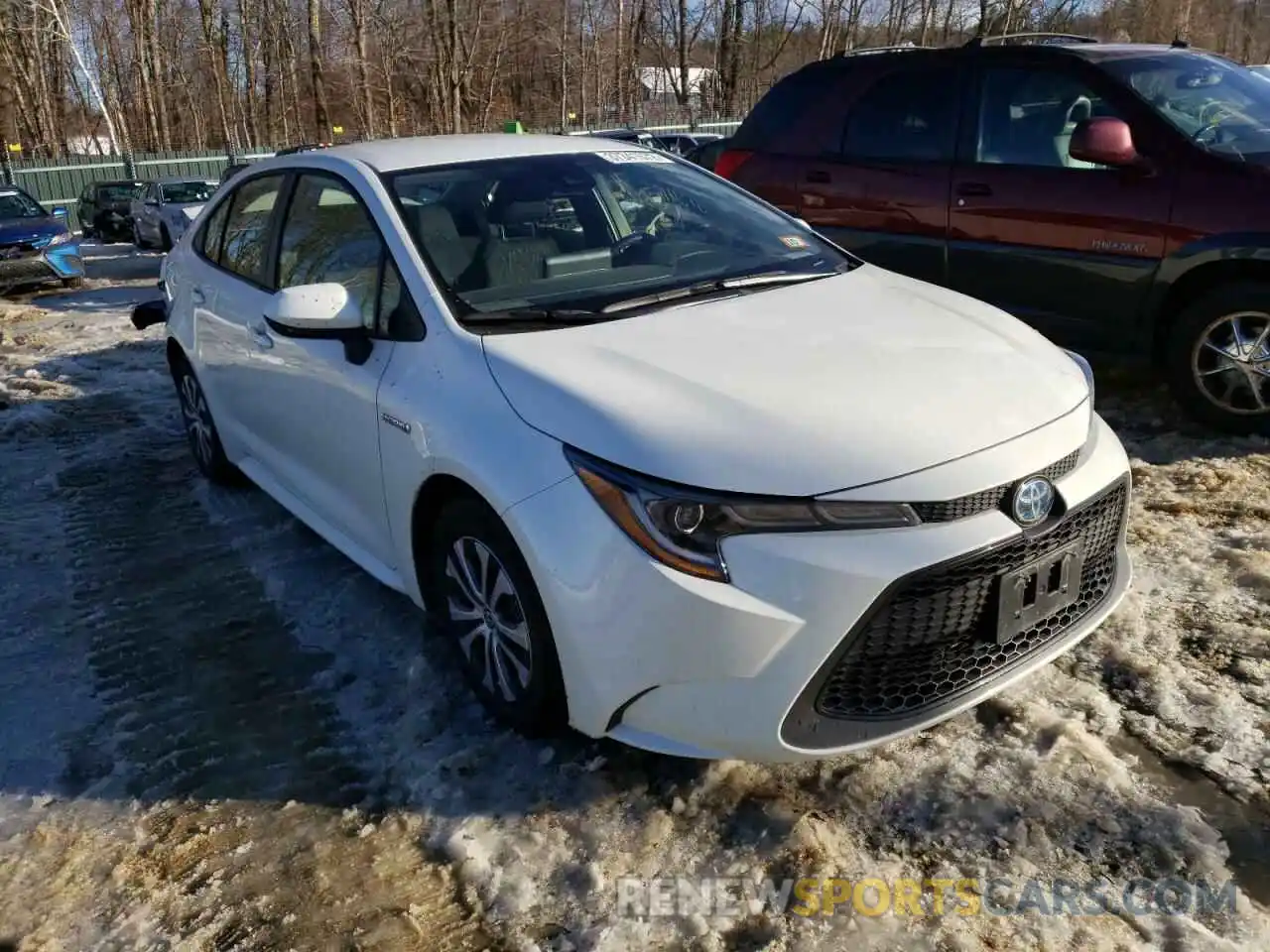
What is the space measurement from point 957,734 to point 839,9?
42.9m

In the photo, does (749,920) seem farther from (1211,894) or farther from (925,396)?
(925,396)

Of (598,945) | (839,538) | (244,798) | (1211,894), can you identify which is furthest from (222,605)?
(1211,894)

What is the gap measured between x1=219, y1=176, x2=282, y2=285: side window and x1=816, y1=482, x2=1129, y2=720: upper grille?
9.82 feet

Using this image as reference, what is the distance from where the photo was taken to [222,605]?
406 centimetres

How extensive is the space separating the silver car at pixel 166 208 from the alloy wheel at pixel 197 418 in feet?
41.4

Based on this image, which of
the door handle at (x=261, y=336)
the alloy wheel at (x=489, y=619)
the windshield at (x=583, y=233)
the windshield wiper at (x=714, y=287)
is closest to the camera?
the alloy wheel at (x=489, y=619)

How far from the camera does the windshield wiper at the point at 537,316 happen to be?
10.2 ft

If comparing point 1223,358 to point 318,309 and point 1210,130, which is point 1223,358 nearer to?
point 1210,130

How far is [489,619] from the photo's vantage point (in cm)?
298

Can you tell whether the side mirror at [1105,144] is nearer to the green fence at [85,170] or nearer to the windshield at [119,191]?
the windshield at [119,191]

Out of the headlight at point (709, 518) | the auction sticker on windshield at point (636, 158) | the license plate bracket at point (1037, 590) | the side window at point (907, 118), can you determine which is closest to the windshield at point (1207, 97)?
the side window at point (907, 118)

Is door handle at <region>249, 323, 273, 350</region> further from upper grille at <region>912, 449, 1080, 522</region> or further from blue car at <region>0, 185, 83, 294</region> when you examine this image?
blue car at <region>0, 185, 83, 294</region>

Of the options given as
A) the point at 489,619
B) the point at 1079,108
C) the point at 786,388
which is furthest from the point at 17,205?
the point at 786,388

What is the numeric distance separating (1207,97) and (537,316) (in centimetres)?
426
